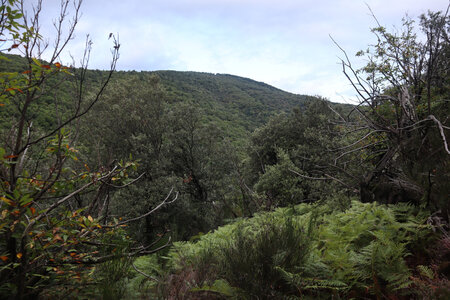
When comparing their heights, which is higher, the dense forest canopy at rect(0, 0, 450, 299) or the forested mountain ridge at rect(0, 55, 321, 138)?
the forested mountain ridge at rect(0, 55, 321, 138)

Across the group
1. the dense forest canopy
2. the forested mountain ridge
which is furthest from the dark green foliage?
the forested mountain ridge

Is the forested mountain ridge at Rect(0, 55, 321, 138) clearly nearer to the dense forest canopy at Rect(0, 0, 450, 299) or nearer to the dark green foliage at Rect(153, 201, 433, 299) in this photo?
the dense forest canopy at Rect(0, 0, 450, 299)

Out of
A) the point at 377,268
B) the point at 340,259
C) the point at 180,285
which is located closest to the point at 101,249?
the point at 180,285

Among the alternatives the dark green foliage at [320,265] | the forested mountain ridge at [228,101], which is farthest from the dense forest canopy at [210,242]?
the forested mountain ridge at [228,101]

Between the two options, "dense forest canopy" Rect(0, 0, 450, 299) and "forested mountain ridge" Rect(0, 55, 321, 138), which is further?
"forested mountain ridge" Rect(0, 55, 321, 138)

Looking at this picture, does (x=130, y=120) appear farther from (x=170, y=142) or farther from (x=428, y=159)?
(x=428, y=159)

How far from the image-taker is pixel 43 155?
2494 millimetres

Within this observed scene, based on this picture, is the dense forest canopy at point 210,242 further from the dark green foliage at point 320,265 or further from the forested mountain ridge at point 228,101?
the forested mountain ridge at point 228,101

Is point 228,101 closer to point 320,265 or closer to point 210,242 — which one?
point 210,242

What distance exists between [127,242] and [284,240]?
1.62 meters

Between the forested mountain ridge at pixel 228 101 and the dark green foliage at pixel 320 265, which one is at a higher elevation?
the forested mountain ridge at pixel 228 101

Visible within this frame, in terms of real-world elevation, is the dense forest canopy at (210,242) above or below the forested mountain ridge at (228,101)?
below

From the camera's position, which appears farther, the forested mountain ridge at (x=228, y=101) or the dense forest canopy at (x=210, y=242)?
the forested mountain ridge at (x=228, y=101)

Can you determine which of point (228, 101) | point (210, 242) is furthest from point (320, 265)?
point (228, 101)
